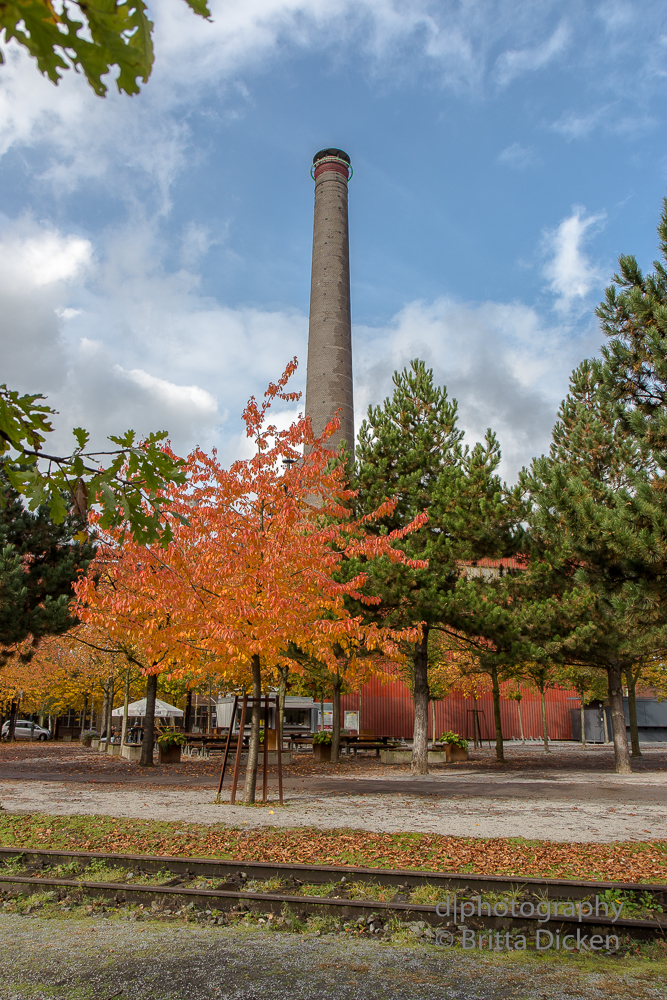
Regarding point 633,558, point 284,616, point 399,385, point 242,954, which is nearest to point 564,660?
point 633,558

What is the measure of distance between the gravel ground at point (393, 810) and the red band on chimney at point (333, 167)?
40577mm

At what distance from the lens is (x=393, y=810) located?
1150 centimetres

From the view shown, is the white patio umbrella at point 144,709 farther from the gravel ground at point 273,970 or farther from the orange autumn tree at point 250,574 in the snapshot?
the gravel ground at point 273,970

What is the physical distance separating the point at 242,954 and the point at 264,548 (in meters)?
7.73

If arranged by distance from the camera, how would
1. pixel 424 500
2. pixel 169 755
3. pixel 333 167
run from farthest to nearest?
pixel 333 167 → pixel 169 755 → pixel 424 500

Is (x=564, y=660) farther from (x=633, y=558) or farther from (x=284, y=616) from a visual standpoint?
(x=284, y=616)

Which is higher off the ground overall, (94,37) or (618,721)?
(94,37)

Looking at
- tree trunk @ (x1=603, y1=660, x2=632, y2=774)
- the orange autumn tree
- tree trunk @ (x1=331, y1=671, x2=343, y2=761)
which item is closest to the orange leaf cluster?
the orange autumn tree

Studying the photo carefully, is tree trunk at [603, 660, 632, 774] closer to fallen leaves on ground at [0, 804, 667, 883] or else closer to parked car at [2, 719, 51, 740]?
fallen leaves on ground at [0, 804, 667, 883]

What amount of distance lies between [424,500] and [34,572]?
10804 millimetres

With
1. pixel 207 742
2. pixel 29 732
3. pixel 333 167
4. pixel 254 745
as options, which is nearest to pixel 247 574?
pixel 254 745

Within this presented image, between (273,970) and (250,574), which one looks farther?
(250,574)

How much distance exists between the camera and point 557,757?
27.2 metres

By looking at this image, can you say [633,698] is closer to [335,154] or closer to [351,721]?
[351,721]
